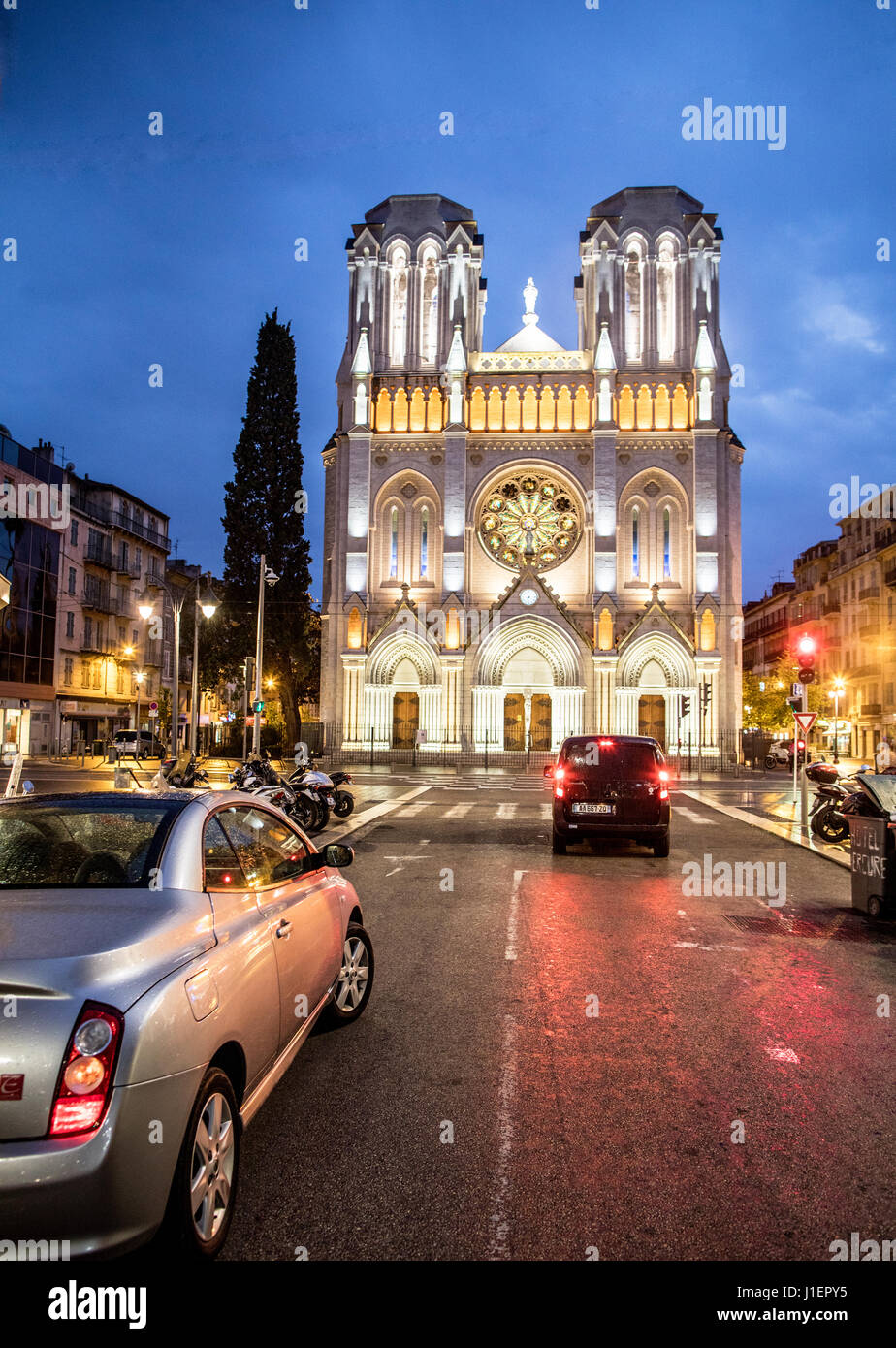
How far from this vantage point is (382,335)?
4725cm

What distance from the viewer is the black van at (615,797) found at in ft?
39.9

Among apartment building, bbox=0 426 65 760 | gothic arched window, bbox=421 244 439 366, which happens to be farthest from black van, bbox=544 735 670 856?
gothic arched window, bbox=421 244 439 366

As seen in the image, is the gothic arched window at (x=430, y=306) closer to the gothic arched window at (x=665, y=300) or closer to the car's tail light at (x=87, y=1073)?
the gothic arched window at (x=665, y=300)

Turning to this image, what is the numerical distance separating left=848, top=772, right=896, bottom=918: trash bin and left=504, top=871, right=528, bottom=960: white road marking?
11.3 ft

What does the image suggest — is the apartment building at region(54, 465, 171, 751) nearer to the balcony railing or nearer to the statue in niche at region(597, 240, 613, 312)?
A: the balcony railing

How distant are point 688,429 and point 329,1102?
1752 inches

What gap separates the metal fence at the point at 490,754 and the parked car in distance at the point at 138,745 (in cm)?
768

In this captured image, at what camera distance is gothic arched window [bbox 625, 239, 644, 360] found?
151 feet

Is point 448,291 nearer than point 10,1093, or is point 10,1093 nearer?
point 10,1093

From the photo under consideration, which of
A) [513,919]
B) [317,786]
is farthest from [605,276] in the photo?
[513,919]

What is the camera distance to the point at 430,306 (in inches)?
1875
